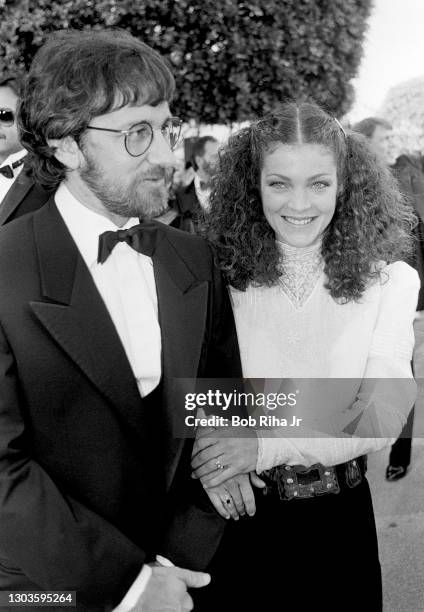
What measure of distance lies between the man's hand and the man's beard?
0.90m

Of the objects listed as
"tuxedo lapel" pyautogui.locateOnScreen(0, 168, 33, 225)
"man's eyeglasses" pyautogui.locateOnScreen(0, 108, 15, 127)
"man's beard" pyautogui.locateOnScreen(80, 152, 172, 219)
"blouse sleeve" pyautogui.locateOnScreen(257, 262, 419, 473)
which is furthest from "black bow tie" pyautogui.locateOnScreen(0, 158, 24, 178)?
"blouse sleeve" pyautogui.locateOnScreen(257, 262, 419, 473)

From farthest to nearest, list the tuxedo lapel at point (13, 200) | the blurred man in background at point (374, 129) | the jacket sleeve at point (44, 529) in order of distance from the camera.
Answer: the blurred man in background at point (374, 129) < the tuxedo lapel at point (13, 200) < the jacket sleeve at point (44, 529)

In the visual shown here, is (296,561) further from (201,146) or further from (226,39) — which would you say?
(226,39)

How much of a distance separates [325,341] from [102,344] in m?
0.71

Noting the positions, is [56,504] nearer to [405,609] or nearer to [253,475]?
[253,475]

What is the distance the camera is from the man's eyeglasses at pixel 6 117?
12.2ft

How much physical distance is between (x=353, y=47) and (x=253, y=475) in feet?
27.9

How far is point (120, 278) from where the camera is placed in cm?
162

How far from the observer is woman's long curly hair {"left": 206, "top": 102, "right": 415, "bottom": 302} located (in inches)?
73.5

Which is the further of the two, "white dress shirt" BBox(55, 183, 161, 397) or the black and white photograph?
"white dress shirt" BBox(55, 183, 161, 397)

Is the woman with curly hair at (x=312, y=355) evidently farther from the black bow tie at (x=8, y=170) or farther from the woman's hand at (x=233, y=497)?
the black bow tie at (x=8, y=170)

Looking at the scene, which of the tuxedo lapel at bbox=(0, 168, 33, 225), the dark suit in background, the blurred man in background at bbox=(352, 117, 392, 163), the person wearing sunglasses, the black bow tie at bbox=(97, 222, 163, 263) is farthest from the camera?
the blurred man in background at bbox=(352, 117, 392, 163)

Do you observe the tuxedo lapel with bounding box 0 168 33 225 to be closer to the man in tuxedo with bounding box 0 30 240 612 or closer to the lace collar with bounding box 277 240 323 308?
the man in tuxedo with bounding box 0 30 240 612

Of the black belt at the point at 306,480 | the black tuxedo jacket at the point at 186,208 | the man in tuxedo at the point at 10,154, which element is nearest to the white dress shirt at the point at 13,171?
the man in tuxedo at the point at 10,154
